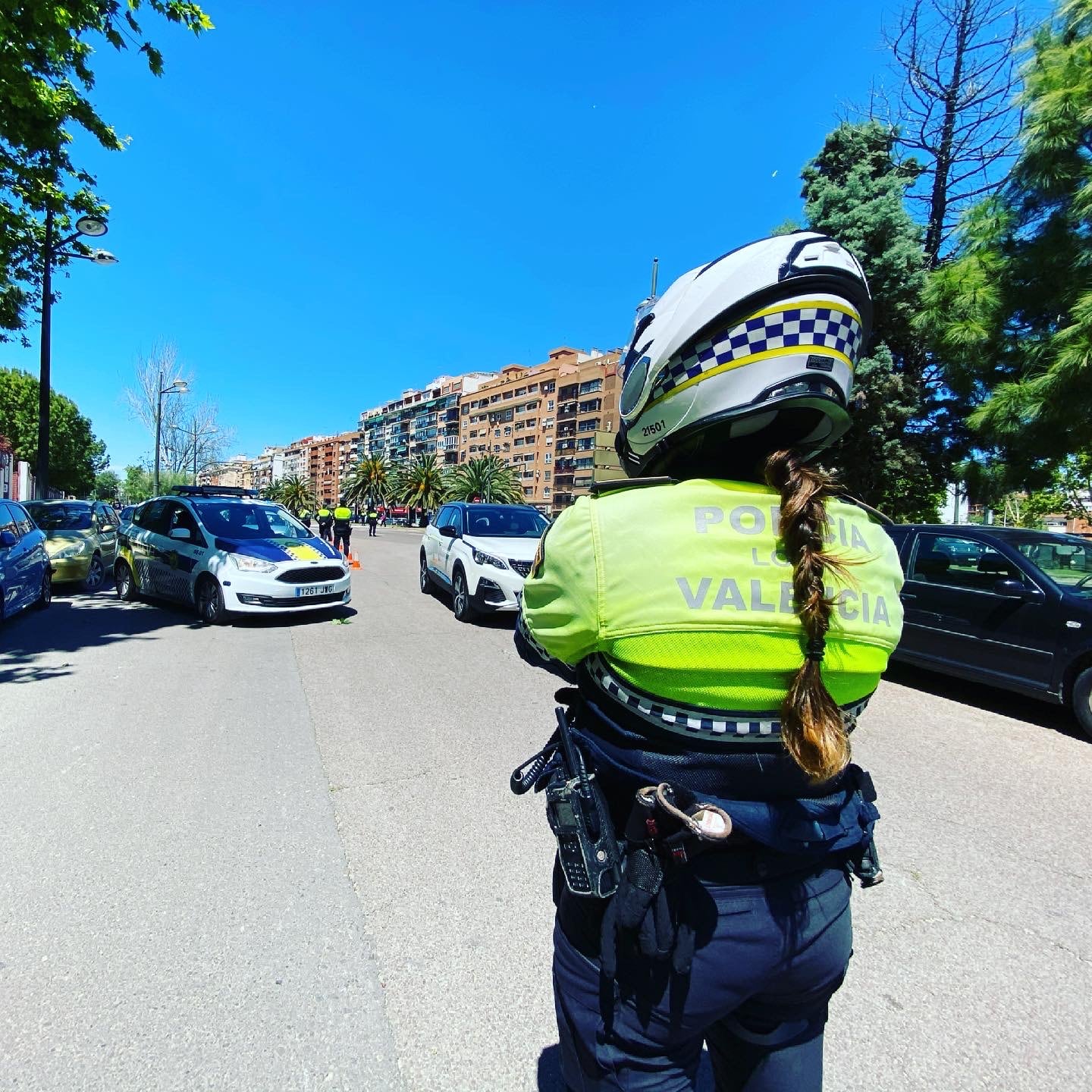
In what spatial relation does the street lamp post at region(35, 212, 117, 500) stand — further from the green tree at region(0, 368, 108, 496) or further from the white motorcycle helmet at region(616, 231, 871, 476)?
the green tree at region(0, 368, 108, 496)

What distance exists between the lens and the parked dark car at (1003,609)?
5.27m

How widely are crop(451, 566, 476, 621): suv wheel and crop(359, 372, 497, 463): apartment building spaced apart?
9778 centimetres

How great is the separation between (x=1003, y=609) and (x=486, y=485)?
68.3m

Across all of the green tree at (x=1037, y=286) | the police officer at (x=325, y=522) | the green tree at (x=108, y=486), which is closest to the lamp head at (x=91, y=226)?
the police officer at (x=325, y=522)

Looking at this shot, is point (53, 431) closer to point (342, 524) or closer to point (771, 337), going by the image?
point (342, 524)

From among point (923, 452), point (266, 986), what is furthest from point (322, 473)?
point (266, 986)

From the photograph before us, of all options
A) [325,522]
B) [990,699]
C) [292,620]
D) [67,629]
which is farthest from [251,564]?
[325,522]

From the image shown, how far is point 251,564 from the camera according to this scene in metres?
8.53

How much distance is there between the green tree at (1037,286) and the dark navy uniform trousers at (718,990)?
1057 cm

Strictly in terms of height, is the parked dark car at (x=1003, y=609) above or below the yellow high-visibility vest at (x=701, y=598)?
below

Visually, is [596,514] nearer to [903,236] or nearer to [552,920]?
[552,920]

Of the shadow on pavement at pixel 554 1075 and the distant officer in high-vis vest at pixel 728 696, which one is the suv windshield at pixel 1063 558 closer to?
the shadow on pavement at pixel 554 1075

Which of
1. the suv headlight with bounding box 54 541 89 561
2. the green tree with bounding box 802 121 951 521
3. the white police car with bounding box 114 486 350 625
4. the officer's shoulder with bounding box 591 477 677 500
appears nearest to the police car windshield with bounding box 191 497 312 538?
the white police car with bounding box 114 486 350 625

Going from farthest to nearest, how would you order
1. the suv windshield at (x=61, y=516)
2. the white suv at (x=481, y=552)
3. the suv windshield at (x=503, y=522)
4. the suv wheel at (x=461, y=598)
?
the suv windshield at (x=61, y=516) → the suv windshield at (x=503, y=522) → the suv wheel at (x=461, y=598) → the white suv at (x=481, y=552)
